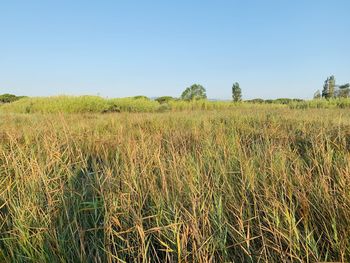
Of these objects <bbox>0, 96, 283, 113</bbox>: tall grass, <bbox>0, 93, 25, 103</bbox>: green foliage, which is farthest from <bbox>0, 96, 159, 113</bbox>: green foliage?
<bbox>0, 93, 25, 103</bbox>: green foliage

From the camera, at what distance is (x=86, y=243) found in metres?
1.39

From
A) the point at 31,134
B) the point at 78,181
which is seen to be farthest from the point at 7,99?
the point at 78,181

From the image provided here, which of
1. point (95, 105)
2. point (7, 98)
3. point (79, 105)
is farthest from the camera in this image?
point (7, 98)

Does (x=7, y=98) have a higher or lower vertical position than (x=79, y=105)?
higher

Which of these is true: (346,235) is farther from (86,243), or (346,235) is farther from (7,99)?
(7,99)

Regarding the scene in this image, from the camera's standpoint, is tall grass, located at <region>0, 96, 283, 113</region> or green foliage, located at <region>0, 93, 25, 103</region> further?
green foliage, located at <region>0, 93, 25, 103</region>

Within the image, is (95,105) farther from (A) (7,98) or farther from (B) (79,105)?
(A) (7,98)

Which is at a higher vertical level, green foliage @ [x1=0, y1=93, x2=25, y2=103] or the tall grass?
green foliage @ [x1=0, y1=93, x2=25, y2=103]

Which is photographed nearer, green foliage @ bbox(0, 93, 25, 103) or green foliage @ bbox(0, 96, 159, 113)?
green foliage @ bbox(0, 96, 159, 113)

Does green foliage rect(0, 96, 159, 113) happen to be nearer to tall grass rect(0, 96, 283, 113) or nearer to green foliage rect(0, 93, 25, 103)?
tall grass rect(0, 96, 283, 113)

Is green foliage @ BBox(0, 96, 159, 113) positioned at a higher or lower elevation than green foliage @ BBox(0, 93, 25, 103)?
lower

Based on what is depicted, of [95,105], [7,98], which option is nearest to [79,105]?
[95,105]

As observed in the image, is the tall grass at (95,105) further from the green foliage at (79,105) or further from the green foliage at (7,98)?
the green foliage at (7,98)

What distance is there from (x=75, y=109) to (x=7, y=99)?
15163mm
